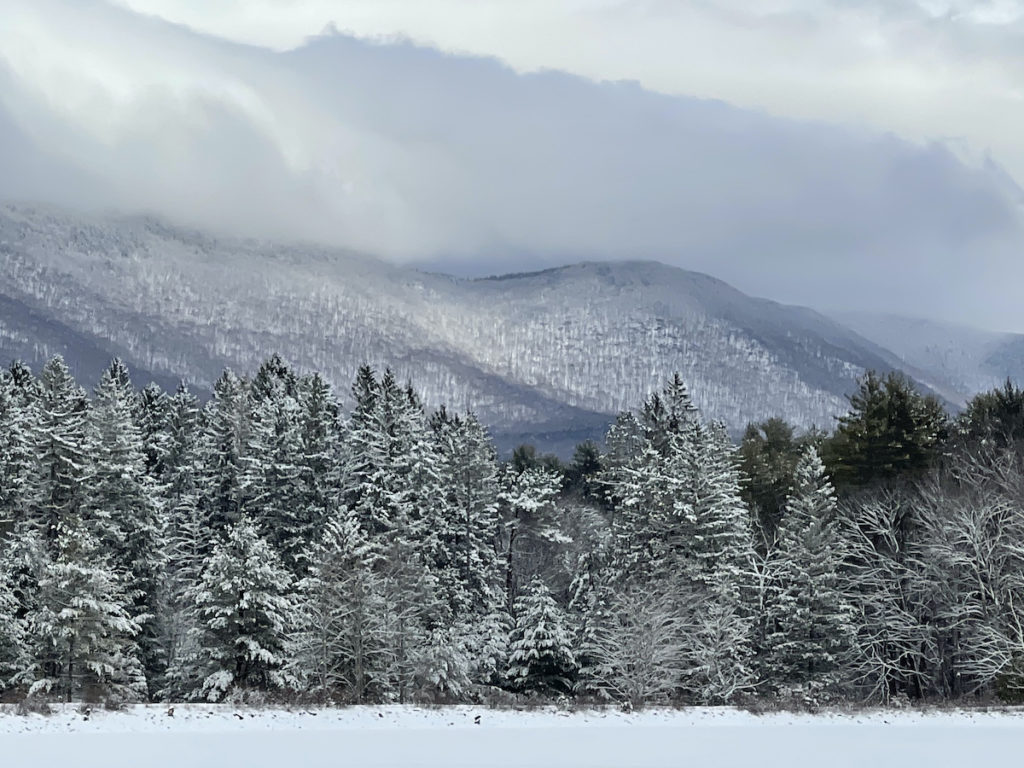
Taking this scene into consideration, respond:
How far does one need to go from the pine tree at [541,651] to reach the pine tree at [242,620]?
10.5 meters

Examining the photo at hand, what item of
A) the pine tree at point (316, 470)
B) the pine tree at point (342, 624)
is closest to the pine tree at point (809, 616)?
the pine tree at point (342, 624)

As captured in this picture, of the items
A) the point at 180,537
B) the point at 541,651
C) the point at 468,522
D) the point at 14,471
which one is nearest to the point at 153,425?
the point at 180,537

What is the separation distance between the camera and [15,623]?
1810 inches

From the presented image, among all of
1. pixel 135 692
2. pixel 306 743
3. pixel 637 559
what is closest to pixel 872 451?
pixel 637 559

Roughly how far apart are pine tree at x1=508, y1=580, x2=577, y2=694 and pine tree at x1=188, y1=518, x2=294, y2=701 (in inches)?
414

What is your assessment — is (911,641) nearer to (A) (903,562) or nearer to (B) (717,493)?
(A) (903,562)

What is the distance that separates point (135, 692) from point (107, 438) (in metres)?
13.8

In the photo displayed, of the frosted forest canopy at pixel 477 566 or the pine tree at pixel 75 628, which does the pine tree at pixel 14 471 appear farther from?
the pine tree at pixel 75 628

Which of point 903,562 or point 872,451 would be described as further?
point 872,451

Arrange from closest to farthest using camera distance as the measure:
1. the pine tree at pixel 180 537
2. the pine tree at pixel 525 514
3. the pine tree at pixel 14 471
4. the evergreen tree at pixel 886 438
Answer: the pine tree at pixel 180 537, the pine tree at pixel 14 471, the evergreen tree at pixel 886 438, the pine tree at pixel 525 514

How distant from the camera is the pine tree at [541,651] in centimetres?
5150

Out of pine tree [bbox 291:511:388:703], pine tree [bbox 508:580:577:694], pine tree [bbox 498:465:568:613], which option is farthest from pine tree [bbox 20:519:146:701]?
pine tree [bbox 498:465:568:613]

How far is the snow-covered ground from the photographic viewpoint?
82.9ft

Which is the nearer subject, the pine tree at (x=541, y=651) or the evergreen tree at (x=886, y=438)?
the pine tree at (x=541, y=651)
